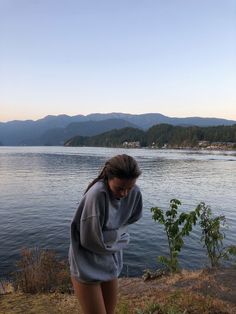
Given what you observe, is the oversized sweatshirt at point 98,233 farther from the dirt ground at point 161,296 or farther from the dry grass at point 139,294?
the dirt ground at point 161,296

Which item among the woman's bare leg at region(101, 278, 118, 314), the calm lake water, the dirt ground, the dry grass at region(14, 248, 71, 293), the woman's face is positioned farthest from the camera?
the calm lake water

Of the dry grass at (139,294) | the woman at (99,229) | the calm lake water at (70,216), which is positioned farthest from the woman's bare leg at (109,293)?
the calm lake water at (70,216)

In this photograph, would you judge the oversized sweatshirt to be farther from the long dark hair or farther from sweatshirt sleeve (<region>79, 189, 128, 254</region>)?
the long dark hair

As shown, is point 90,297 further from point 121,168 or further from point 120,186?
point 121,168

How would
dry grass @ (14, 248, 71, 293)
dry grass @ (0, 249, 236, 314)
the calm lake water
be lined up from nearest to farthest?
dry grass @ (0, 249, 236, 314), dry grass @ (14, 248, 71, 293), the calm lake water

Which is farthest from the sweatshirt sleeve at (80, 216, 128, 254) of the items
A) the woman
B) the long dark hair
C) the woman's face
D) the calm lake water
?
the calm lake water

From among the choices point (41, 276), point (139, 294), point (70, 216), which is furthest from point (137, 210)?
point (70, 216)

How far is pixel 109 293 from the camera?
12.1ft

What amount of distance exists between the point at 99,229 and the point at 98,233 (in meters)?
0.04

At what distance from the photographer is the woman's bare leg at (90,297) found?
3.35 metres

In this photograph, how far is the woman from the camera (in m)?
3.18

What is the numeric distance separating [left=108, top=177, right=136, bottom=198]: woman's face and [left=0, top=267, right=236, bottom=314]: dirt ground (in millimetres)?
3036

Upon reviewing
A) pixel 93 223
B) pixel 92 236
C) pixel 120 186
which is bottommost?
pixel 92 236

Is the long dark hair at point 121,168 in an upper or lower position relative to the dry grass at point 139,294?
upper
